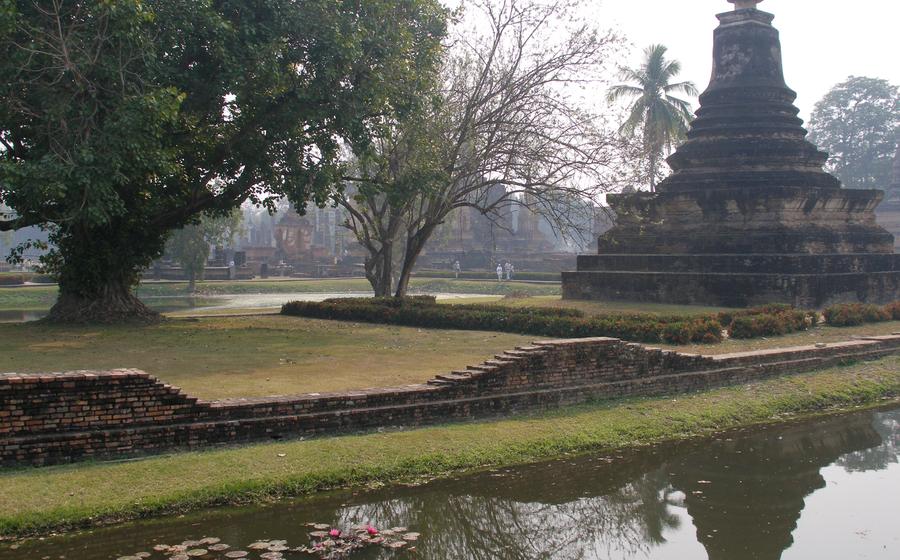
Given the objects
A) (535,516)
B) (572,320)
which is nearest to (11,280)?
(572,320)

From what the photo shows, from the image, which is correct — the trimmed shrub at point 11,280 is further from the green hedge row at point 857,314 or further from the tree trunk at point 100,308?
the green hedge row at point 857,314

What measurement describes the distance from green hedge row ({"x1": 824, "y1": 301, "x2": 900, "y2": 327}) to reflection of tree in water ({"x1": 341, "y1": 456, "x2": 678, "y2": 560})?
10.6m

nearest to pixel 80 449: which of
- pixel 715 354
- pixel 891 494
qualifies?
pixel 891 494

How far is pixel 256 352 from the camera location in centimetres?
1379

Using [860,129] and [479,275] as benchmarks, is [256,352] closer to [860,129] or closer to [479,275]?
[479,275]

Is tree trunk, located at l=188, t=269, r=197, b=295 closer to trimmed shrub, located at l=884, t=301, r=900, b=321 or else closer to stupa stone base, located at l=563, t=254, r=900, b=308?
stupa stone base, located at l=563, t=254, r=900, b=308

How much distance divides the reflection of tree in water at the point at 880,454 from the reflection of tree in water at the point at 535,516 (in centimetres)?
225

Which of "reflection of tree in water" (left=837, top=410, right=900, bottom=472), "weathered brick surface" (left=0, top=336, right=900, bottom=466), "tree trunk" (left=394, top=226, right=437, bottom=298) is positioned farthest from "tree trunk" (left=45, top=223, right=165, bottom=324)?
"reflection of tree in water" (left=837, top=410, right=900, bottom=472)

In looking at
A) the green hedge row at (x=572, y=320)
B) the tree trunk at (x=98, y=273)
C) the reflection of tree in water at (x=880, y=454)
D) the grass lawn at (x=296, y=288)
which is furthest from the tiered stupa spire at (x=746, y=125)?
the tree trunk at (x=98, y=273)

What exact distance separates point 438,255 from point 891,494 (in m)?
54.8

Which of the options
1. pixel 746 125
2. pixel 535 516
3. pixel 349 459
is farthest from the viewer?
pixel 746 125

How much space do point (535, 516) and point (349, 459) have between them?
1815 mm

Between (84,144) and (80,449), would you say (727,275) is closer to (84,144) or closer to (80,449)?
(84,144)

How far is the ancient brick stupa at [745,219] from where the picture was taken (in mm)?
21484
